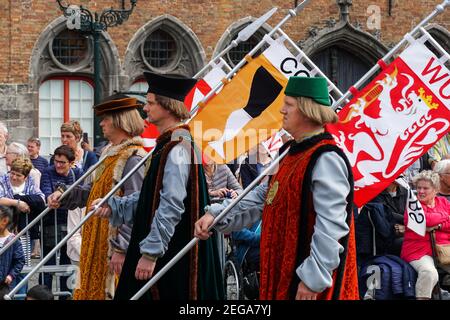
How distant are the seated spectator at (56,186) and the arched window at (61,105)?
12.7 meters

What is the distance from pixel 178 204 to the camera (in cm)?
795

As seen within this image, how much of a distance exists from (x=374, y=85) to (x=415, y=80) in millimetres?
263

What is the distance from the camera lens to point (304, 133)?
6684 millimetres

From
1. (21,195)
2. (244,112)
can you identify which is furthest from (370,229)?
(21,195)

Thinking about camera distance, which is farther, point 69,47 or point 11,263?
point 69,47

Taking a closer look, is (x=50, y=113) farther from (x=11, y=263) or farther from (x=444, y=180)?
(x=444, y=180)

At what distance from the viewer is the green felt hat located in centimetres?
665

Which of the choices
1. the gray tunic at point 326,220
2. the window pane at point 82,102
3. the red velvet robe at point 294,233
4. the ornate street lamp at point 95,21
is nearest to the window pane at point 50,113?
the window pane at point 82,102

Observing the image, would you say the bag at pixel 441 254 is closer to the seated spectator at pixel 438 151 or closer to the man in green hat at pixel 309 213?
the man in green hat at pixel 309 213

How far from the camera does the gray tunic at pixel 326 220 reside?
6289 mm

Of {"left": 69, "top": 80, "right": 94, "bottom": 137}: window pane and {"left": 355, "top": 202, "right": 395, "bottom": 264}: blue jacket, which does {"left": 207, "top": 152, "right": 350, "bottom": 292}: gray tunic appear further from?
{"left": 69, "top": 80, "right": 94, "bottom": 137}: window pane

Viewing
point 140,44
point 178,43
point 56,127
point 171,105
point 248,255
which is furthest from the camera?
point 178,43

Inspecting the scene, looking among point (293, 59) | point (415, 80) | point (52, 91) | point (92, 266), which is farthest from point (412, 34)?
point (52, 91)

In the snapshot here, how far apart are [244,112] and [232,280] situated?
2681mm
